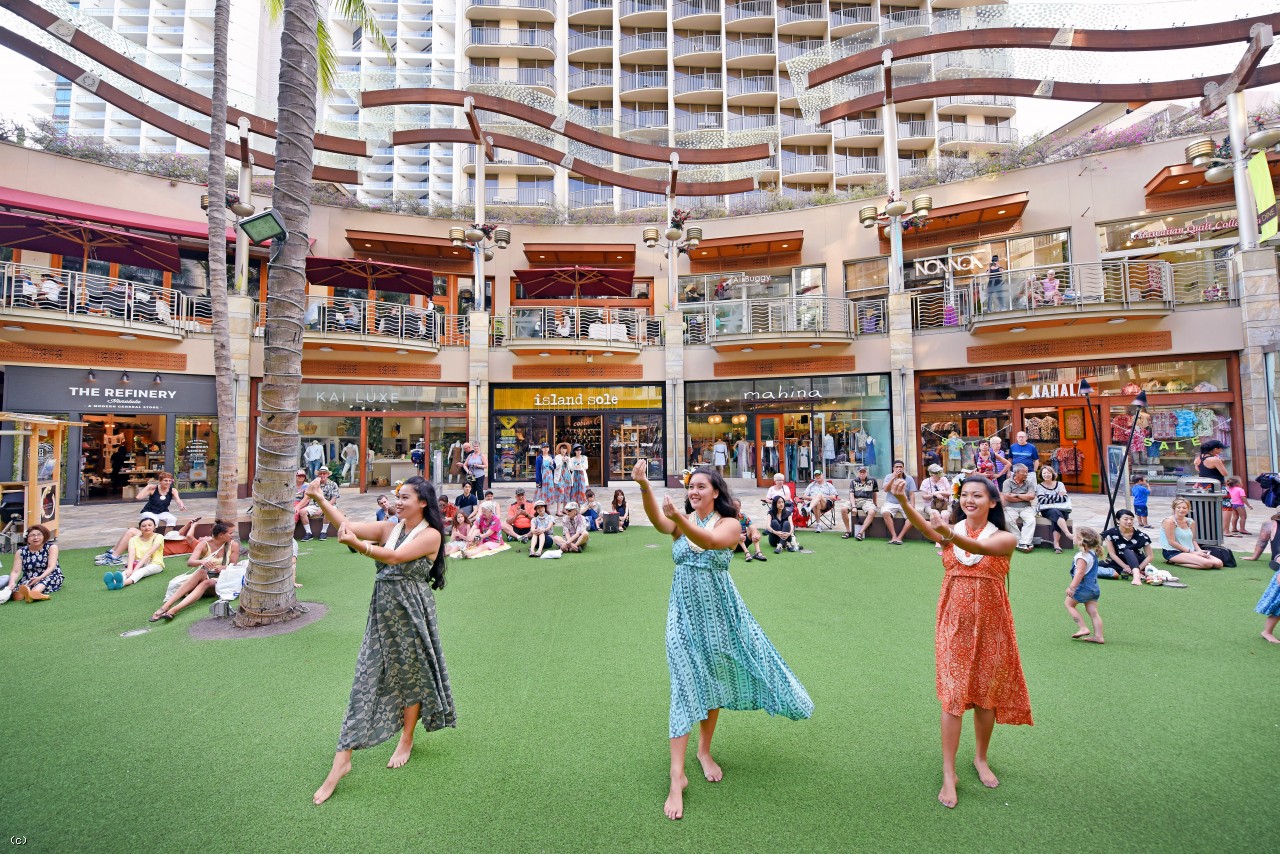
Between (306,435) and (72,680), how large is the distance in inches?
572

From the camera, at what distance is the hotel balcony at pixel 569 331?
59.2 ft

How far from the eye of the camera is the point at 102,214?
1458cm

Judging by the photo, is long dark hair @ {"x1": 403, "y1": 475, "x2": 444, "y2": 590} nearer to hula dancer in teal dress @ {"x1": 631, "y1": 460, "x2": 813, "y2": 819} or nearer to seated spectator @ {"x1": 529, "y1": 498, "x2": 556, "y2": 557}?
hula dancer in teal dress @ {"x1": 631, "y1": 460, "x2": 813, "y2": 819}

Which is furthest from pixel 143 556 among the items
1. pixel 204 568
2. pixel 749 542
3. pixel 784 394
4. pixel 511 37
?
pixel 511 37

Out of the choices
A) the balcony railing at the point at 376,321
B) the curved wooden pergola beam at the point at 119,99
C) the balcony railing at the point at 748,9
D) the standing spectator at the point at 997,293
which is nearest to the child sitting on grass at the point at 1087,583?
the standing spectator at the point at 997,293

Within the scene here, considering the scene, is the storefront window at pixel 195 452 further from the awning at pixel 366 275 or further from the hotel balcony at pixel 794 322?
the hotel balcony at pixel 794 322

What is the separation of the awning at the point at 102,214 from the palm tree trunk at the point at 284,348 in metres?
13.3

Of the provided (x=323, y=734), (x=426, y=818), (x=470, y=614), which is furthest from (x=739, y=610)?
(x=470, y=614)

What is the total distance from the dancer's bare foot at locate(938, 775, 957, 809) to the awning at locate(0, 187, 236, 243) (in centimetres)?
2019

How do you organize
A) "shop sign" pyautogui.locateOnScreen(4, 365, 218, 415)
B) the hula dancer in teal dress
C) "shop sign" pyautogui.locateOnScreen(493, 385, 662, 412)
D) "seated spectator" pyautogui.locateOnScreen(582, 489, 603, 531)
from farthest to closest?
"shop sign" pyautogui.locateOnScreen(493, 385, 662, 412) → "shop sign" pyautogui.locateOnScreen(4, 365, 218, 415) → "seated spectator" pyautogui.locateOnScreen(582, 489, 603, 531) → the hula dancer in teal dress

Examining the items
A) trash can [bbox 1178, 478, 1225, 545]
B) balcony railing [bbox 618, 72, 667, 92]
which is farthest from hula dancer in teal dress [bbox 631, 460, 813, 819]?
balcony railing [bbox 618, 72, 667, 92]

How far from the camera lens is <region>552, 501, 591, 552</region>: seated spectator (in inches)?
359

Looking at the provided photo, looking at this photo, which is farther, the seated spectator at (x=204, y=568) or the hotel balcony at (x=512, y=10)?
the hotel balcony at (x=512, y=10)

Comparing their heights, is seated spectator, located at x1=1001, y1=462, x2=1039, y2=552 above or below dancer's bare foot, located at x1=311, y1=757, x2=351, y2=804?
above
